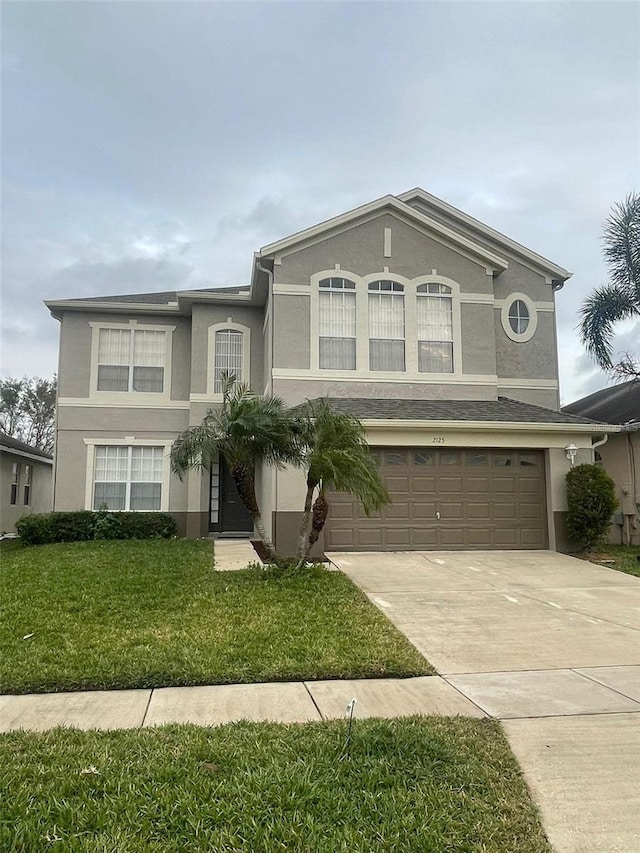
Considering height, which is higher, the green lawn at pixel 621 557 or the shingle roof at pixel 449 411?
the shingle roof at pixel 449 411

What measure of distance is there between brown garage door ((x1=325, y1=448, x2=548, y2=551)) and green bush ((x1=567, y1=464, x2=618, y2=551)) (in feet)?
2.38

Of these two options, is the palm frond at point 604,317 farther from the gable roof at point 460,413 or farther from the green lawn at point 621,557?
the green lawn at point 621,557

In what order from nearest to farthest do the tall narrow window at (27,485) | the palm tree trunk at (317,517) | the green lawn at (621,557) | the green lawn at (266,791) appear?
the green lawn at (266,791) < the palm tree trunk at (317,517) < the green lawn at (621,557) < the tall narrow window at (27,485)

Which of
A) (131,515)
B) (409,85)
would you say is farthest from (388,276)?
(131,515)

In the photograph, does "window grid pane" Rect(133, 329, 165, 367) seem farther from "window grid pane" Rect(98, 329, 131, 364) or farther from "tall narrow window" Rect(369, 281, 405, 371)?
"tall narrow window" Rect(369, 281, 405, 371)

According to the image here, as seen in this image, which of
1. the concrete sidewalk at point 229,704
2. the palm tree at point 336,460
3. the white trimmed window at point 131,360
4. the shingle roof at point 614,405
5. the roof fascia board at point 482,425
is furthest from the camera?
the shingle roof at point 614,405

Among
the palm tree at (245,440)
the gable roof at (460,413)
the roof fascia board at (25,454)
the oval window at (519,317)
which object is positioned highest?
the oval window at (519,317)

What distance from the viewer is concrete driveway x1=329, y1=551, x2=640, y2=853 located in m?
3.46

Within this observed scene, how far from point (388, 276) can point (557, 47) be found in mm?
5647

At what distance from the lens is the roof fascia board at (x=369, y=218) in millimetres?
14211

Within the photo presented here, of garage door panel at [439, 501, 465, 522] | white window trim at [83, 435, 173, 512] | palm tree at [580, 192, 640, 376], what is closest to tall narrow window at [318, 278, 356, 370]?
garage door panel at [439, 501, 465, 522]

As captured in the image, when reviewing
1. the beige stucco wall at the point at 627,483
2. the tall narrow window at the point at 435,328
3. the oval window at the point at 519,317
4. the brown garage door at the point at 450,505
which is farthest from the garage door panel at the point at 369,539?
the oval window at the point at 519,317

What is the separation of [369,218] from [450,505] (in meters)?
7.29

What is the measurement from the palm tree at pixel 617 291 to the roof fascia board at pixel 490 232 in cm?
135
